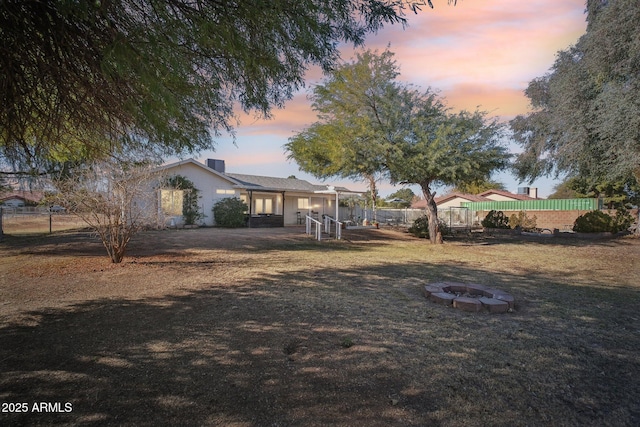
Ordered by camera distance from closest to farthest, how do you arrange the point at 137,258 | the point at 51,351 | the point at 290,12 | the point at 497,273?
the point at 51,351 → the point at 290,12 → the point at 497,273 → the point at 137,258

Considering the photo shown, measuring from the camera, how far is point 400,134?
13.7 meters

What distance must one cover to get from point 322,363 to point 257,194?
72.8ft

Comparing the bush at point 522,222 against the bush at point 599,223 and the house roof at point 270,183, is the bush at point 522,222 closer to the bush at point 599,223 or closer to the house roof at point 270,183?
the bush at point 599,223

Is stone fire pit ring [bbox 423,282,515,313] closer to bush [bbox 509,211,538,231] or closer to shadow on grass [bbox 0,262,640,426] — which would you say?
shadow on grass [bbox 0,262,640,426]

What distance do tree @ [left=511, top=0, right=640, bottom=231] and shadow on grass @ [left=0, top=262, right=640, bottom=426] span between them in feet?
33.6

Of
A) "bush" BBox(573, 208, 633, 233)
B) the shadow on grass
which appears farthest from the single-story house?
the shadow on grass

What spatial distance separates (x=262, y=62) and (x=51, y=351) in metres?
3.96

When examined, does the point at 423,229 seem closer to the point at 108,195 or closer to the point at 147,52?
the point at 108,195

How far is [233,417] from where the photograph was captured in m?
2.52

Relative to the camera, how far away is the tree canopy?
11.8m

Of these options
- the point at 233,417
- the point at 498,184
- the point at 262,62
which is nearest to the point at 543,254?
the point at 262,62

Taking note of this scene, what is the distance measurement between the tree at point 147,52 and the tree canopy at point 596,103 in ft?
40.7

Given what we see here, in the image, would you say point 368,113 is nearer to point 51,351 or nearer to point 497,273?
point 497,273

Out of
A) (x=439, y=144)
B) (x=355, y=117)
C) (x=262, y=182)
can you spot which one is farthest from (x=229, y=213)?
(x=439, y=144)
